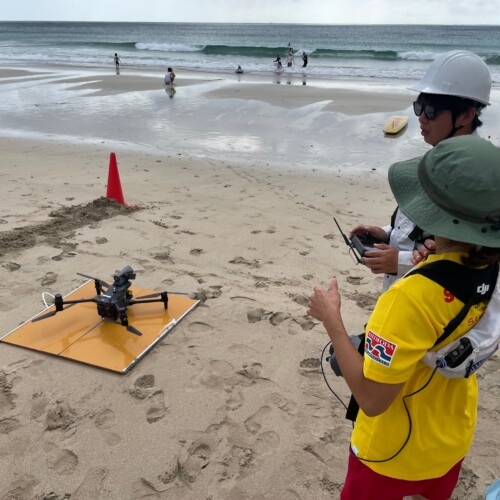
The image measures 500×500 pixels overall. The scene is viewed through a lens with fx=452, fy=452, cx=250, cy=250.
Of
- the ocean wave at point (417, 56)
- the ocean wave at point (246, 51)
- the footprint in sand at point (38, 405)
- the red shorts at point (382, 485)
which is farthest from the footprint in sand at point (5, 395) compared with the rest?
the ocean wave at point (417, 56)

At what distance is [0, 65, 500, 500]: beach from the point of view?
272 cm

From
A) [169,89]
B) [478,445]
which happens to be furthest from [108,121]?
[478,445]

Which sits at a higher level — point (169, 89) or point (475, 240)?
point (475, 240)

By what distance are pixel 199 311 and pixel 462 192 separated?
322cm

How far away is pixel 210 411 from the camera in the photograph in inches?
123

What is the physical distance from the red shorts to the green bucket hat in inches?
38.8

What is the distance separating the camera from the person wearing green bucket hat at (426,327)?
51.0 inches

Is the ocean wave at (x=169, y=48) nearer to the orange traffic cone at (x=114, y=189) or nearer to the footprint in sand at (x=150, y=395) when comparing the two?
the orange traffic cone at (x=114, y=189)

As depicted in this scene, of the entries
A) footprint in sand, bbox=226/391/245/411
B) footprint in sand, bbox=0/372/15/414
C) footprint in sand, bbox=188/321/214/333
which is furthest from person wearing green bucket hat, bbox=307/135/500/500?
footprint in sand, bbox=0/372/15/414

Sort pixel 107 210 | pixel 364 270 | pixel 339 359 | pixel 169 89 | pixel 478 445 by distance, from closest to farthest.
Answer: pixel 339 359
pixel 478 445
pixel 364 270
pixel 107 210
pixel 169 89

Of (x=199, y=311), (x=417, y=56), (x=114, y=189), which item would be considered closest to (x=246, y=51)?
(x=417, y=56)

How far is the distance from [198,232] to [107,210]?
1492 mm

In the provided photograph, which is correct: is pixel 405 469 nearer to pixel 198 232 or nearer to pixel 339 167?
pixel 198 232

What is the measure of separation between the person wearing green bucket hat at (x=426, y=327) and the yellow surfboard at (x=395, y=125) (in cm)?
1200
